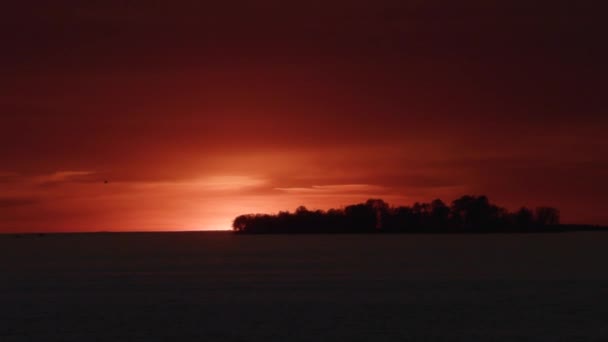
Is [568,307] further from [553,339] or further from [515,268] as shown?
[515,268]

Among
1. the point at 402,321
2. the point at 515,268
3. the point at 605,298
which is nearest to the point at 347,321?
the point at 402,321

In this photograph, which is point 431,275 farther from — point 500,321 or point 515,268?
point 500,321

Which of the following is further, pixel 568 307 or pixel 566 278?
pixel 566 278

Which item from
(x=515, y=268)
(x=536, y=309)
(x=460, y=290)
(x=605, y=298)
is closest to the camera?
(x=536, y=309)

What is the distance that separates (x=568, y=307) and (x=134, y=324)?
2597 centimetres

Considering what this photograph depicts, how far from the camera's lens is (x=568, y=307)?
54.1m

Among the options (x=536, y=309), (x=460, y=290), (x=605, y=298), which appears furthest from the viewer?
(x=460, y=290)

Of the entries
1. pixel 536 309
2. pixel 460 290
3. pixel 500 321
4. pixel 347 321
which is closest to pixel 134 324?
pixel 347 321

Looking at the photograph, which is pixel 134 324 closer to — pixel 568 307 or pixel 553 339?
pixel 553 339

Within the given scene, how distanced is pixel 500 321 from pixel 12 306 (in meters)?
29.8

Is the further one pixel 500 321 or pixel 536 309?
pixel 536 309

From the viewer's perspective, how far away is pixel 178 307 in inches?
2163

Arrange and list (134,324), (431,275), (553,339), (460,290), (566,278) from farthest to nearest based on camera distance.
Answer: (431,275), (566,278), (460,290), (134,324), (553,339)

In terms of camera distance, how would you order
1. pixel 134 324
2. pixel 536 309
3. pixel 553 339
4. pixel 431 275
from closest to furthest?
pixel 553 339, pixel 134 324, pixel 536 309, pixel 431 275
